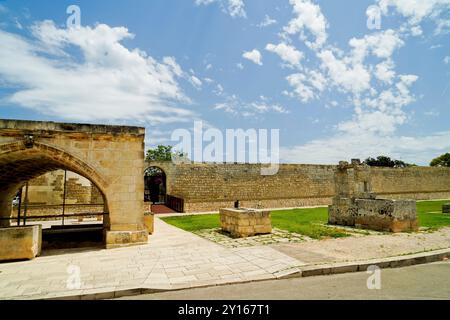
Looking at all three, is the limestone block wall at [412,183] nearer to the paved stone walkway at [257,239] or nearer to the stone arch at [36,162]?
the paved stone walkway at [257,239]

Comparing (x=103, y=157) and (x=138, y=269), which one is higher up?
(x=103, y=157)

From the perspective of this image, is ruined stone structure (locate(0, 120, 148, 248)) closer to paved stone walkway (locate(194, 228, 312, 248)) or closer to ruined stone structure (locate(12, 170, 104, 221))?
paved stone walkway (locate(194, 228, 312, 248))

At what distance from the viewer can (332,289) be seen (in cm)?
394

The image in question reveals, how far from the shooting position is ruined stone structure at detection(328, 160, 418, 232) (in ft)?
28.5

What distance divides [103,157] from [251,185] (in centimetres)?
1539

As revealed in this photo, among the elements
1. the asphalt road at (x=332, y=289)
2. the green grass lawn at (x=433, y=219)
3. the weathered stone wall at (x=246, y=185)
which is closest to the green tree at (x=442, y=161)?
the weathered stone wall at (x=246, y=185)

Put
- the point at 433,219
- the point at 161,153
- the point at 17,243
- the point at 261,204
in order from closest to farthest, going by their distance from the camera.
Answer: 1. the point at 17,243
2. the point at 433,219
3. the point at 261,204
4. the point at 161,153

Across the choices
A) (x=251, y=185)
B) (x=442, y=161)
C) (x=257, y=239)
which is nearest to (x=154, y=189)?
(x=251, y=185)

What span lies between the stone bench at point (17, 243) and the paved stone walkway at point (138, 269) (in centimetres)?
28

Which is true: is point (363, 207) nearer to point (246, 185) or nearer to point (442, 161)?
point (246, 185)

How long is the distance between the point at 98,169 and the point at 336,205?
28.6 ft

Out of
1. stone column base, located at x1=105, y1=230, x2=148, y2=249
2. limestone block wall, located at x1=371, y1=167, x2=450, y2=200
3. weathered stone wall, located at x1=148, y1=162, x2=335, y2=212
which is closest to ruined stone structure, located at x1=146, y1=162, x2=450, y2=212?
weathered stone wall, located at x1=148, y1=162, x2=335, y2=212

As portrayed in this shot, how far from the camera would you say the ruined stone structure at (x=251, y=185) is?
19641 millimetres
